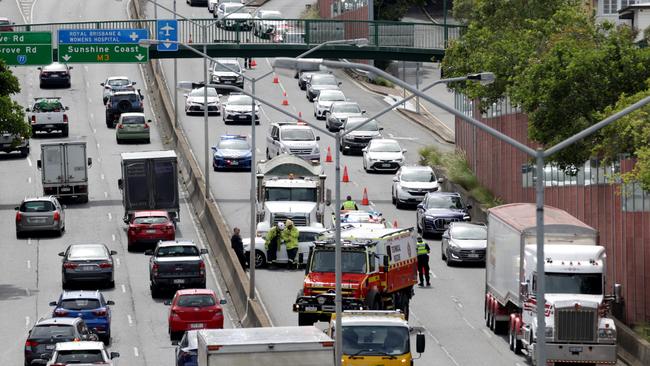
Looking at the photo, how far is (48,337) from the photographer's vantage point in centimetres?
4031

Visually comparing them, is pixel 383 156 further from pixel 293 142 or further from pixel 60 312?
pixel 60 312

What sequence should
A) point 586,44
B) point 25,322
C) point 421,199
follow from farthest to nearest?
point 421,199 < point 586,44 < point 25,322

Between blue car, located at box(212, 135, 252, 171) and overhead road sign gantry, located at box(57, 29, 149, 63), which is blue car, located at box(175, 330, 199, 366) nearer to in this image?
overhead road sign gantry, located at box(57, 29, 149, 63)

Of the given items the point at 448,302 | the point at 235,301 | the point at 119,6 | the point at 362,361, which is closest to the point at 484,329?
the point at 448,302

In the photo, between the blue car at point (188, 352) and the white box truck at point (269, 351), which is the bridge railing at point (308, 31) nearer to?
the blue car at point (188, 352)

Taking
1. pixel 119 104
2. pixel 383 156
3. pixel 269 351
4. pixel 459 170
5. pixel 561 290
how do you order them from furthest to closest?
1. pixel 119 104
2. pixel 383 156
3. pixel 459 170
4. pixel 561 290
5. pixel 269 351

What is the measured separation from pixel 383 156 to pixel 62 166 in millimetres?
14653

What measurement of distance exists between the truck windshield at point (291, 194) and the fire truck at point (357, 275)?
12612mm

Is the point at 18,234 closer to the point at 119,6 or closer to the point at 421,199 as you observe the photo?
the point at 421,199

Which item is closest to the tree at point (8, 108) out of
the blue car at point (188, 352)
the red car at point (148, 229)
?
the red car at point (148, 229)

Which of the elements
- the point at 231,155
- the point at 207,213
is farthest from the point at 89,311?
the point at 231,155

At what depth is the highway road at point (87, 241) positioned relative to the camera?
4644cm

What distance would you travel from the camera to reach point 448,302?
49.9 meters

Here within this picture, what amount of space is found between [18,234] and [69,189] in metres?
5.88
